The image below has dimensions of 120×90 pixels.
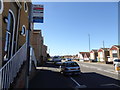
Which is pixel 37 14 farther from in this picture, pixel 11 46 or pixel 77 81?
pixel 77 81

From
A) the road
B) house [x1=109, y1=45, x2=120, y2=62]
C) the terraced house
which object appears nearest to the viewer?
the terraced house

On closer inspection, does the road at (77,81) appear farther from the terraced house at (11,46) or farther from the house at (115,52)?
the house at (115,52)

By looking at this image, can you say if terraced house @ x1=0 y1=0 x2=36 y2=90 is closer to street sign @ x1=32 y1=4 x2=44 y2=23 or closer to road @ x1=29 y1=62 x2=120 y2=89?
street sign @ x1=32 y1=4 x2=44 y2=23

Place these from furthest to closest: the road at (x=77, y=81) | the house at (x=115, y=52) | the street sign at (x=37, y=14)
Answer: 1. the house at (x=115, y=52)
2. the road at (x=77, y=81)
3. the street sign at (x=37, y=14)

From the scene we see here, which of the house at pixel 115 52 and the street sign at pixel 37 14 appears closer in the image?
the street sign at pixel 37 14

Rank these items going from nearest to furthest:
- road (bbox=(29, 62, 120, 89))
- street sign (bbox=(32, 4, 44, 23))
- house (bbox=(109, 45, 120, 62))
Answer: street sign (bbox=(32, 4, 44, 23))
road (bbox=(29, 62, 120, 89))
house (bbox=(109, 45, 120, 62))

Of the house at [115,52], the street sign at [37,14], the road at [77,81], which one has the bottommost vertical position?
the road at [77,81]

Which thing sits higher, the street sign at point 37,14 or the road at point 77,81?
the street sign at point 37,14

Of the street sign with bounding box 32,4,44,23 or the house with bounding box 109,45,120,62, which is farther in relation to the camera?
the house with bounding box 109,45,120,62

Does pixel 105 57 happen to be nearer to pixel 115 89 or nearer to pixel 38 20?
pixel 115 89

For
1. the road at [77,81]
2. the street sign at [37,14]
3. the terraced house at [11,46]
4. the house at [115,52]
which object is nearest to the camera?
the street sign at [37,14]

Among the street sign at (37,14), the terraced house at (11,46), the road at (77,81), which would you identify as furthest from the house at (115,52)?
the street sign at (37,14)

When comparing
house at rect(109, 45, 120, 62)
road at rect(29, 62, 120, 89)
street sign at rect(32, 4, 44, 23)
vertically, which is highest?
street sign at rect(32, 4, 44, 23)

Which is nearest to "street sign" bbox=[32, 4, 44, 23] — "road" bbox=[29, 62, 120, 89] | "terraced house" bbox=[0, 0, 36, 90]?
"terraced house" bbox=[0, 0, 36, 90]
